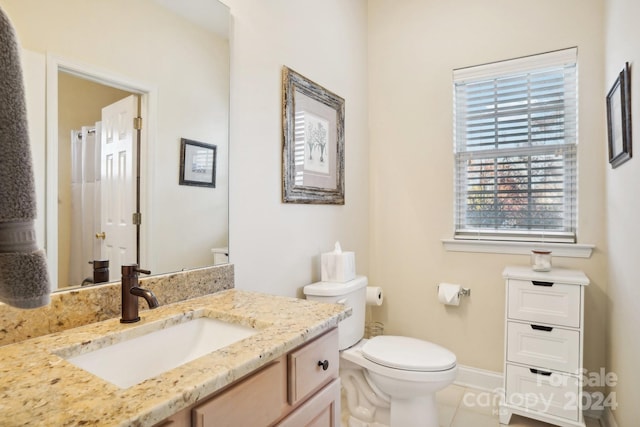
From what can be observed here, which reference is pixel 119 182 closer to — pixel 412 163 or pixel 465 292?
pixel 412 163

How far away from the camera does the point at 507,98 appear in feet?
7.70

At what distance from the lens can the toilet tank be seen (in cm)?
185

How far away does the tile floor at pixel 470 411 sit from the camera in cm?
198

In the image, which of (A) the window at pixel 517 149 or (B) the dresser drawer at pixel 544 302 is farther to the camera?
(A) the window at pixel 517 149

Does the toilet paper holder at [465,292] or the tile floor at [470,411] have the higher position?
the toilet paper holder at [465,292]

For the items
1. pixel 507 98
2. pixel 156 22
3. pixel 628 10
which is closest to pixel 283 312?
pixel 156 22

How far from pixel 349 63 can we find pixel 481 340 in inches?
83.0

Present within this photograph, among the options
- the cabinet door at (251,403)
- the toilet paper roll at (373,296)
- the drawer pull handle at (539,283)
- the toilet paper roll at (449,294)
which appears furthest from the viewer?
the toilet paper roll at (449,294)

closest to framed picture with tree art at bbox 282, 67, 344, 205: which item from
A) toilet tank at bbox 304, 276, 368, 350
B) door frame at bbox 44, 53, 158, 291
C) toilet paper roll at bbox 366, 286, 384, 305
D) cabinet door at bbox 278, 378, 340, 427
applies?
toilet tank at bbox 304, 276, 368, 350

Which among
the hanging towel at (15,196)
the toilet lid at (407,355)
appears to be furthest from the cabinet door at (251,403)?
the toilet lid at (407,355)

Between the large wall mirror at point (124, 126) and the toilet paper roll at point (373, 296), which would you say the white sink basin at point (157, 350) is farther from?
the toilet paper roll at point (373, 296)

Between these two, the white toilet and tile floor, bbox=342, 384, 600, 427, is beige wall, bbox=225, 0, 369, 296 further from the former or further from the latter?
tile floor, bbox=342, 384, 600, 427

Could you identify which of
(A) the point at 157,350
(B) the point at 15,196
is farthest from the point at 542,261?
(B) the point at 15,196

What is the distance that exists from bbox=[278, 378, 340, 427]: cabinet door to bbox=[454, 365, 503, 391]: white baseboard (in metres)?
1.58
